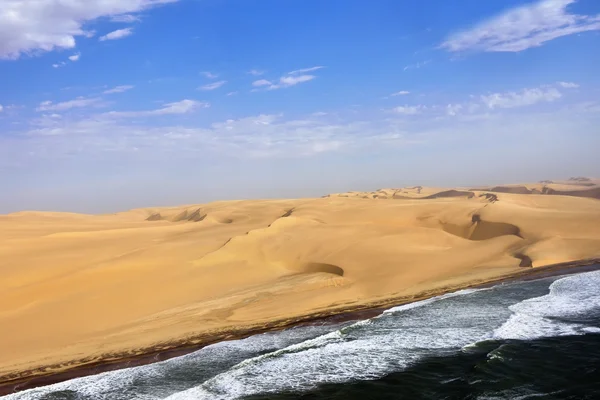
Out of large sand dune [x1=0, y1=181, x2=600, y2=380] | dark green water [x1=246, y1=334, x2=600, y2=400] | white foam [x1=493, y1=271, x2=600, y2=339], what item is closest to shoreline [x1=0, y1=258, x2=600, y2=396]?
large sand dune [x1=0, y1=181, x2=600, y2=380]

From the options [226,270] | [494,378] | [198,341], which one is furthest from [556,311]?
[226,270]

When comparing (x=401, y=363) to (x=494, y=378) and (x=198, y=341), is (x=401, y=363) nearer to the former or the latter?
(x=494, y=378)

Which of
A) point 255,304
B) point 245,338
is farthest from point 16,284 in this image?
point 245,338

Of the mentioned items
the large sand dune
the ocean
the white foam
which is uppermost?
the large sand dune

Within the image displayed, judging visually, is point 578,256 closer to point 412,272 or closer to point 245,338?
point 412,272

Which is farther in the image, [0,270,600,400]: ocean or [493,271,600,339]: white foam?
[493,271,600,339]: white foam

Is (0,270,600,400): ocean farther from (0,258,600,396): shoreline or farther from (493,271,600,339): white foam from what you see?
(0,258,600,396): shoreline
